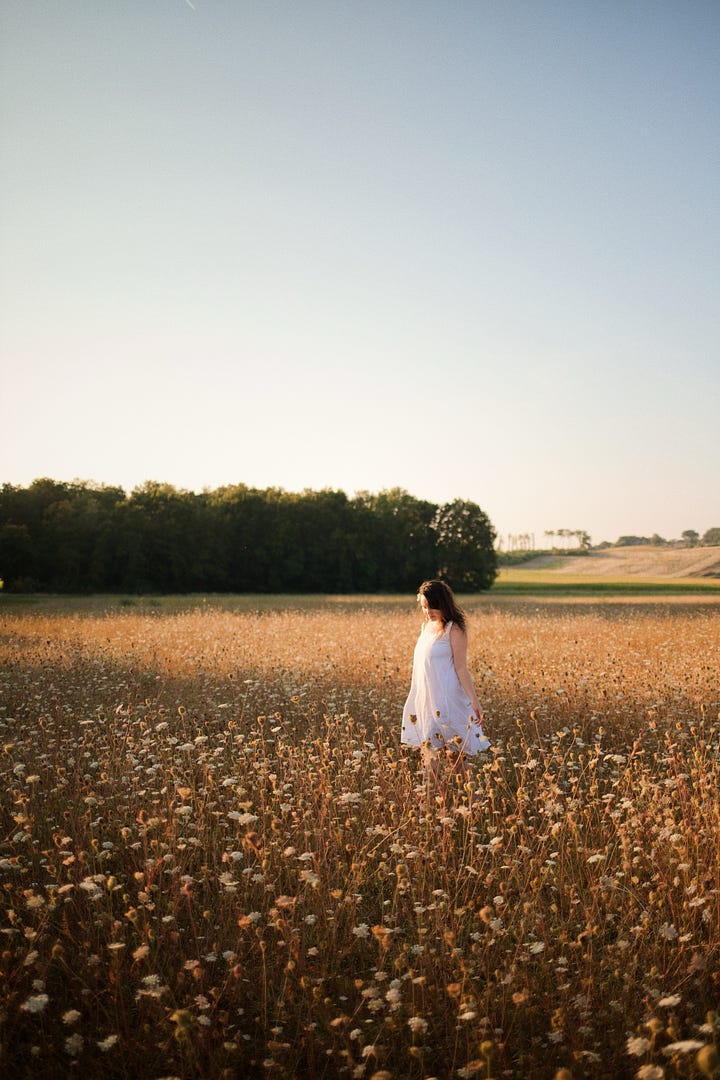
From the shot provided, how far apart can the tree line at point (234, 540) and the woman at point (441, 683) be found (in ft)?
143

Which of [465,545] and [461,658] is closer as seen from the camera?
[461,658]

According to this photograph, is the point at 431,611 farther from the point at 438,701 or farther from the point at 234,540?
the point at 234,540

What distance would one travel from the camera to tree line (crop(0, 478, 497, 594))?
174 feet

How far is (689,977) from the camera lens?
3396 mm

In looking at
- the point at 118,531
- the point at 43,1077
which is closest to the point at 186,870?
the point at 43,1077

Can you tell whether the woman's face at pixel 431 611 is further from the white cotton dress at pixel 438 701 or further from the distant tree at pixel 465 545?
the distant tree at pixel 465 545

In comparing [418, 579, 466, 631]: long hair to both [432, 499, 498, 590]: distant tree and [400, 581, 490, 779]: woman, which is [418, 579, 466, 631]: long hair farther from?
[432, 499, 498, 590]: distant tree

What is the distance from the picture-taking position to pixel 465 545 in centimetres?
7881

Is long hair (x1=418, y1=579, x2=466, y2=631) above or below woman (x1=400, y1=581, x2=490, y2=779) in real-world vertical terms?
above

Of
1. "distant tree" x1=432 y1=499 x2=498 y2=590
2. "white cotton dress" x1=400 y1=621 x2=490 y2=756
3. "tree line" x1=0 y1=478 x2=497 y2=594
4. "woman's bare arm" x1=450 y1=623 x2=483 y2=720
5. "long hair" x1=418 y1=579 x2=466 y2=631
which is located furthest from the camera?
"distant tree" x1=432 y1=499 x2=498 y2=590

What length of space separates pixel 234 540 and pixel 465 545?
25.7 meters

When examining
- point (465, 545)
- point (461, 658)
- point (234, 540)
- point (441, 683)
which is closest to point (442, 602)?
point (461, 658)

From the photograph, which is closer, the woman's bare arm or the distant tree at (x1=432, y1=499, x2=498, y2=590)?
the woman's bare arm

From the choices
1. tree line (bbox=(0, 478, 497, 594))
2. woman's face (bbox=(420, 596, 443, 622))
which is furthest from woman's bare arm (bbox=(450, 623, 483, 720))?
tree line (bbox=(0, 478, 497, 594))
